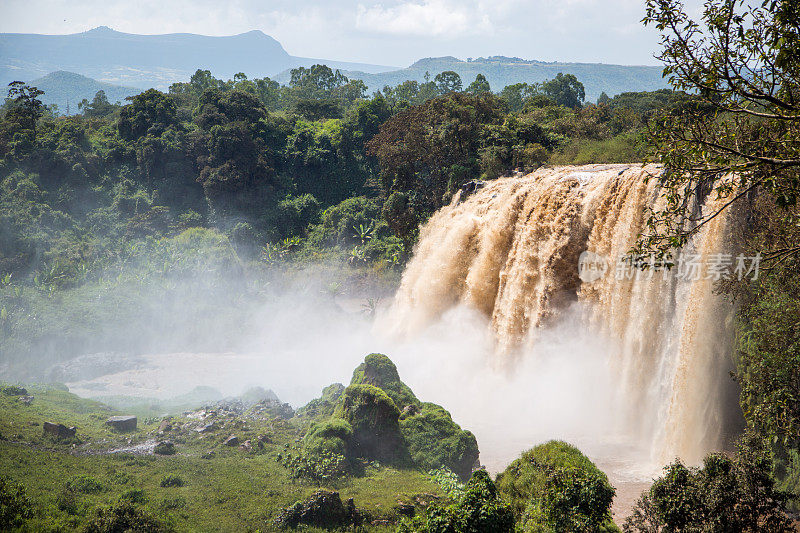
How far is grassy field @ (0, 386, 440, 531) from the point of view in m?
10.9

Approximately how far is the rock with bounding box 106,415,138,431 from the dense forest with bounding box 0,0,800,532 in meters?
0.84

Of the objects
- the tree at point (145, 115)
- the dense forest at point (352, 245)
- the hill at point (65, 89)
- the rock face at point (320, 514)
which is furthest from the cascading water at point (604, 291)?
the hill at point (65, 89)

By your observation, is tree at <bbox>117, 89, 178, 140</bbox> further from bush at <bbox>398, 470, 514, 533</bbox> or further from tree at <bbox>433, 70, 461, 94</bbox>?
bush at <bbox>398, 470, 514, 533</bbox>

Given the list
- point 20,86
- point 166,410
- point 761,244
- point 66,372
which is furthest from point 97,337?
point 761,244

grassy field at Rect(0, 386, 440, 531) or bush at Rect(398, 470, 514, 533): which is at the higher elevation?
bush at Rect(398, 470, 514, 533)

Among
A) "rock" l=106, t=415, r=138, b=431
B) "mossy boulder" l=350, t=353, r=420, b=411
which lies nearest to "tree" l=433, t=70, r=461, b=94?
"mossy boulder" l=350, t=353, r=420, b=411

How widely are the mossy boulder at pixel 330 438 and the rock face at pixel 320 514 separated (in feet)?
7.80

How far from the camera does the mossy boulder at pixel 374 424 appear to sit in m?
14.2

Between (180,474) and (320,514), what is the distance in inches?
156

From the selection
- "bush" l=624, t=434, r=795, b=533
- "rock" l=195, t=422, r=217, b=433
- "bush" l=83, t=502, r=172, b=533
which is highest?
"bush" l=624, t=434, r=795, b=533

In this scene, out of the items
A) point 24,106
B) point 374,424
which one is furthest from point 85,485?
point 24,106

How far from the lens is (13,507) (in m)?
9.96

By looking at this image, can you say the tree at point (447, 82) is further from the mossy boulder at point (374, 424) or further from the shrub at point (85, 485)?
the shrub at point (85, 485)

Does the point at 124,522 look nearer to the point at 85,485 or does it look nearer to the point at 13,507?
the point at 13,507
